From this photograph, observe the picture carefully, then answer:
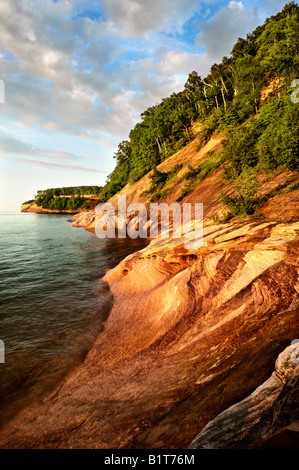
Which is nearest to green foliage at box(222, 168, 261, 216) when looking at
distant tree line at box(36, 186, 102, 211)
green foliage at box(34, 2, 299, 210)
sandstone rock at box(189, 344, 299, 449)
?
green foliage at box(34, 2, 299, 210)

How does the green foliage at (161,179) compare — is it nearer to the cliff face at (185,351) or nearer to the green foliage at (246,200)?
the green foliage at (246,200)

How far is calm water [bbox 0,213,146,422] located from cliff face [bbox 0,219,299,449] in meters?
0.71

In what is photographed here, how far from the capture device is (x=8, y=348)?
295 inches

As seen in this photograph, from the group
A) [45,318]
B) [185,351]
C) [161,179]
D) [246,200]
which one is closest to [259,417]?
[185,351]

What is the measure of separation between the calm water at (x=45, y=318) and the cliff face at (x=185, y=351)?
714 millimetres

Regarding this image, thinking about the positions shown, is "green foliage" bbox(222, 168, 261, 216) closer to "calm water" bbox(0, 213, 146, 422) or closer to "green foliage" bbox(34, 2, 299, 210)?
"green foliage" bbox(34, 2, 299, 210)

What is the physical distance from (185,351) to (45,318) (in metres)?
6.96

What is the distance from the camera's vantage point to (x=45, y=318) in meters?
9.41

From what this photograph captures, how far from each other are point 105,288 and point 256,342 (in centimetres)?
925

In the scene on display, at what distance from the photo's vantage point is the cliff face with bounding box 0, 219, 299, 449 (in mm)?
3717

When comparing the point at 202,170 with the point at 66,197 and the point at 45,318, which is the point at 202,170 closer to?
the point at 45,318

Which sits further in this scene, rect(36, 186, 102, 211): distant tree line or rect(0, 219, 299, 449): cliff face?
rect(36, 186, 102, 211): distant tree line
